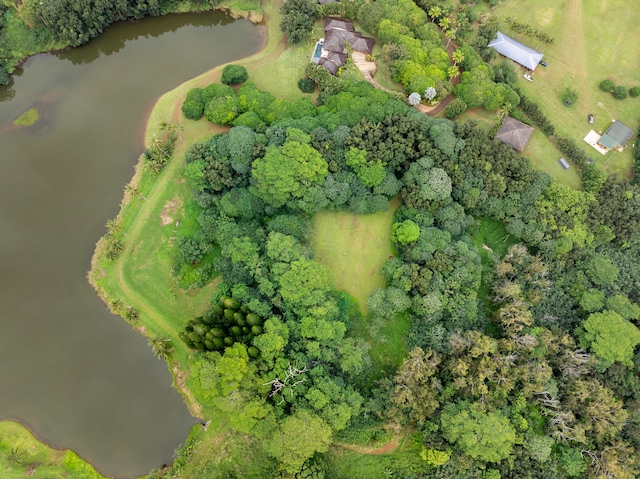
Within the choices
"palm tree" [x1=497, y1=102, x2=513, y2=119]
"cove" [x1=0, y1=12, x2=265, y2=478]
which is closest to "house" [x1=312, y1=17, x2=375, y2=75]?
"cove" [x1=0, y1=12, x2=265, y2=478]

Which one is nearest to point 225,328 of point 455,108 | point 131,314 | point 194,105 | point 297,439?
point 131,314

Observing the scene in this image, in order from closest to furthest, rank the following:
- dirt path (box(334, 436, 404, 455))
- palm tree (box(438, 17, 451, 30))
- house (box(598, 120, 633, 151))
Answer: dirt path (box(334, 436, 404, 455)) → house (box(598, 120, 633, 151)) → palm tree (box(438, 17, 451, 30))

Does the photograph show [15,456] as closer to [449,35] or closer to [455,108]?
[455,108]

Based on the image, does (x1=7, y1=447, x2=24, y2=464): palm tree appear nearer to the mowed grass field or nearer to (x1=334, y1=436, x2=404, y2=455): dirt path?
(x1=334, y1=436, x2=404, y2=455): dirt path

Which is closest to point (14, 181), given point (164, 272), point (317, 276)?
point (164, 272)

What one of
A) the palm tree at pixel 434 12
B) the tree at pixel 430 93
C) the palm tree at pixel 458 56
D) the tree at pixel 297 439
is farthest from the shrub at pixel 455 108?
the tree at pixel 297 439

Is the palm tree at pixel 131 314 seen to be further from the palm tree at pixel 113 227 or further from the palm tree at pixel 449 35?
the palm tree at pixel 449 35

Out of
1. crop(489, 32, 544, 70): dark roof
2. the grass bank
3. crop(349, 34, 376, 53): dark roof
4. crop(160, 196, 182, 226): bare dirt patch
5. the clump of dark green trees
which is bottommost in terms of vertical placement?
the grass bank
